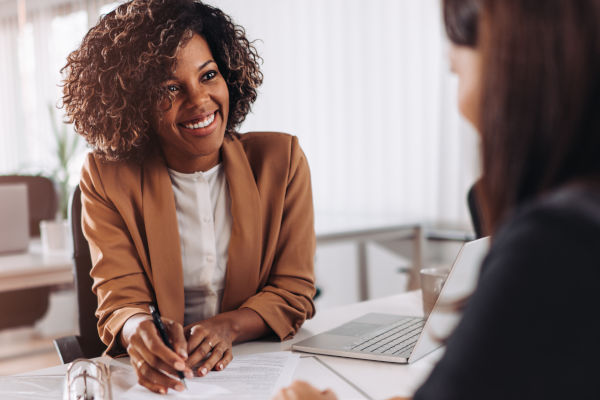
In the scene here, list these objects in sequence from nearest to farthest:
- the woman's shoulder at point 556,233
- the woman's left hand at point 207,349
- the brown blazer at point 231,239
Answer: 1. the woman's shoulder at point 556,233
2. the woman's left hand at point 207,349
3. the brown blazer at point 231,239

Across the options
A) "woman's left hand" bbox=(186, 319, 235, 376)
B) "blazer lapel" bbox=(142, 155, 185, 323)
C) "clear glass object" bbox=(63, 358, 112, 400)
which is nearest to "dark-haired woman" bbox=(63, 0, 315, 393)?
"blazer lapel" bbox=(142, 155, 185, 323)

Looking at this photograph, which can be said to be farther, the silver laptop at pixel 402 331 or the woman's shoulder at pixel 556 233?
the silver laptop at pixel 402 331

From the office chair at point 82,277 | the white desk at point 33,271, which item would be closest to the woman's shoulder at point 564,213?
the office chair at point 82,277

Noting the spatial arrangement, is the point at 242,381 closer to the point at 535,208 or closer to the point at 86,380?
the point at 86,380

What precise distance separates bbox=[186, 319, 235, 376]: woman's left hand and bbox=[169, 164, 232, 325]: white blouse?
0.81 feet

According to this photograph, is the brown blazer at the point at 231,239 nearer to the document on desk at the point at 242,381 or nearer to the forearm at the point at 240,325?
the forearm at the point at 240,325

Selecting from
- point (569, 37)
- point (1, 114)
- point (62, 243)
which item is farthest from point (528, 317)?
point (1, 114)

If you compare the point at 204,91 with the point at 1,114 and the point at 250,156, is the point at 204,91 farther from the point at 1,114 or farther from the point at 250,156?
the point at 1,114

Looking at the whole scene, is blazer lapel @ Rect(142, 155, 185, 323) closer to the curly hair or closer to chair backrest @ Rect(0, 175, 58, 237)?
the curly hair

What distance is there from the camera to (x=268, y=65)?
391 centimetres

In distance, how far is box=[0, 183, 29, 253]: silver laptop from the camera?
2410 millimetres

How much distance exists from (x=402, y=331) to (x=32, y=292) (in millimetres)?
2375

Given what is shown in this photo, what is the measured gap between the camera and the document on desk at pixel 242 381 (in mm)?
899

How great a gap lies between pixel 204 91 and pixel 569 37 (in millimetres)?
977
